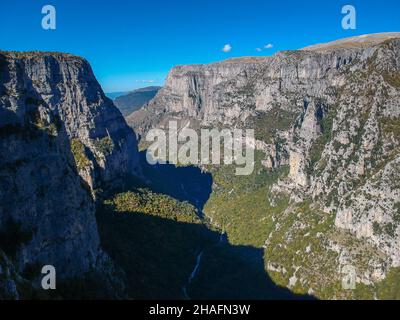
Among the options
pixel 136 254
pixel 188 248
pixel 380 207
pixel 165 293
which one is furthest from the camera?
pixel 188 248

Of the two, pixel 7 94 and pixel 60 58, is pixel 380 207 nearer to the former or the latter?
pixel 7 94

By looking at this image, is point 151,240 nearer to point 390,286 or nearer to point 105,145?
point 105,145

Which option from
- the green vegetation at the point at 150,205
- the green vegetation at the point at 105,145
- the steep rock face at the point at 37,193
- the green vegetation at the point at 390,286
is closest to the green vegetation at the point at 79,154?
the green vegetation at the point at 105,145

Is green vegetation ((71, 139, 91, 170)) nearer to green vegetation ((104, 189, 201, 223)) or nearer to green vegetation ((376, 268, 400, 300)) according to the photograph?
green vegetation ((104, 189, 201, 223))

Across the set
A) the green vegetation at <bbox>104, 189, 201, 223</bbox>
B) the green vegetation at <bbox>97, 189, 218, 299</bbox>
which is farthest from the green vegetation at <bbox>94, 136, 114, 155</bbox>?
the green vegetation at <bbox>97, 189, 218, 299</bbox>

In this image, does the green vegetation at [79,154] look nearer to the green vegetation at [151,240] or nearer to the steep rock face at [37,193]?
the green vegetation at [151,240]

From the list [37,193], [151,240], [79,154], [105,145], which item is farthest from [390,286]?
[105,145]

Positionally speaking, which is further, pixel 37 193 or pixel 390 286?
pixel 390 286

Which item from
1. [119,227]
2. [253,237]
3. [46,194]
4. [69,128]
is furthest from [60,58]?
[253,237]
